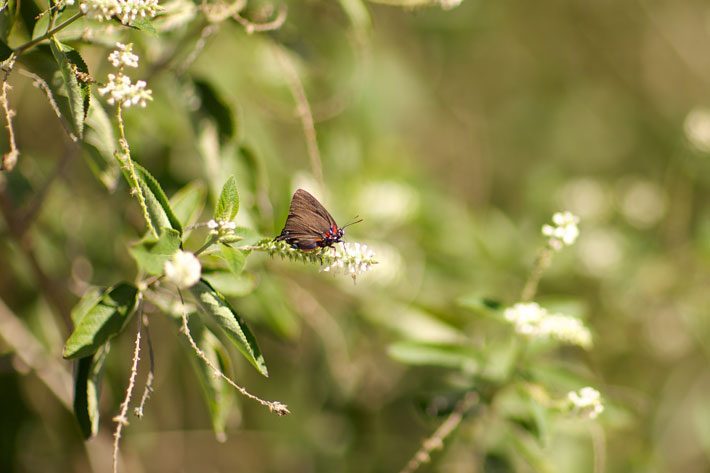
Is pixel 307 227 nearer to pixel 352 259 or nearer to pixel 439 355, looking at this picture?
pixel 352 259

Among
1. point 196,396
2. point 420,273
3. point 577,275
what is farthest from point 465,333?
point 196,396

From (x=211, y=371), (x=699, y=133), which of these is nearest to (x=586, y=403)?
(x=211, y=371)

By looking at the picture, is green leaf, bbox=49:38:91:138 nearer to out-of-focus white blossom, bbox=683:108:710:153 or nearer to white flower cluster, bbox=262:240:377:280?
white flower cluster, bbox=262:240:377:280

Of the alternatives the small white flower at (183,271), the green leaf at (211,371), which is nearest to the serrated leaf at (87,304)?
the green leaf at (211,371)

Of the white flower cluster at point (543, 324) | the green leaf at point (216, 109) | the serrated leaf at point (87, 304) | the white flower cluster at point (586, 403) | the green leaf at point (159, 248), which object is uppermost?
the white flower cluster at point (543, 324)

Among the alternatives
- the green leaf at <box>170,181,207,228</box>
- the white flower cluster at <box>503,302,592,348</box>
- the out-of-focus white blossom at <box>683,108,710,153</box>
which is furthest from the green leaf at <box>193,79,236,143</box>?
the out-of-focus white blossom at <box>683,108,710,153</box>

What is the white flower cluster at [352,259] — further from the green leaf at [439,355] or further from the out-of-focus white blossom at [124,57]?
the green leaf at [439,355]
